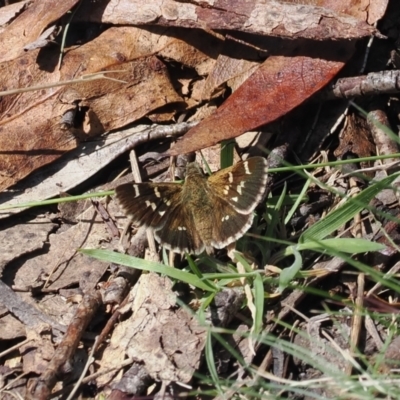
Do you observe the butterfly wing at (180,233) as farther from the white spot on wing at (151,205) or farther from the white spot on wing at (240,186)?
the white spot on wing at (240,186)

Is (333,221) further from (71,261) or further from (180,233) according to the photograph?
(71,261)

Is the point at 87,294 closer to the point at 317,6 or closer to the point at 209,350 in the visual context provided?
the point at 209,350

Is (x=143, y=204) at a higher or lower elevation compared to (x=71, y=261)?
higher

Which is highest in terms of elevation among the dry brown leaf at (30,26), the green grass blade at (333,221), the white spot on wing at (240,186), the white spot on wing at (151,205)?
the dry brown leaf at (30,26)

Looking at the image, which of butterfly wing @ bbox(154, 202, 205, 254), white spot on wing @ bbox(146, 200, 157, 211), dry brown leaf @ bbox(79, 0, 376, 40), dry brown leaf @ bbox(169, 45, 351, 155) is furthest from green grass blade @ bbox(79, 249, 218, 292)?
dry brown leaf @ bbox(79, 0, 376, 40)

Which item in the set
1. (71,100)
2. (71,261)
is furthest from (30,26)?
(71,261)

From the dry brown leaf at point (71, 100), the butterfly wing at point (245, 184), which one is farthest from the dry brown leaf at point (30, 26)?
the butterfly wing at point (245, 184)

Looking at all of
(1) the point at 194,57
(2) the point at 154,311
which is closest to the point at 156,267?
(2) the point at 154,311
